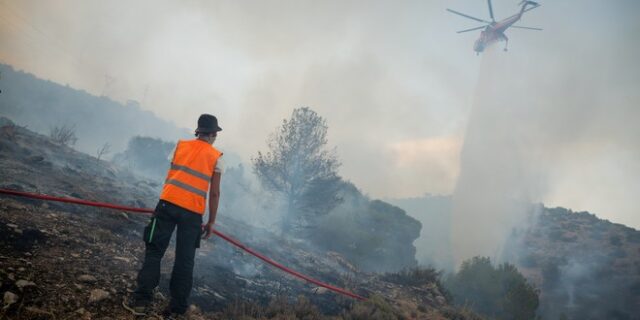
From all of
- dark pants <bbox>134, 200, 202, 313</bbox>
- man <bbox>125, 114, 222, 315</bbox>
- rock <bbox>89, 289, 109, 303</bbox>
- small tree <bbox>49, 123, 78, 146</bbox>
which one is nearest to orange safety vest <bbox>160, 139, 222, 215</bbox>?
man <bbox>125, 114, 222, 315</bbox>

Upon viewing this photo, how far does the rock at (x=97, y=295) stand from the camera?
3.09 m

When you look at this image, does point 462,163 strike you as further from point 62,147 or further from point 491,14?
point 62,147

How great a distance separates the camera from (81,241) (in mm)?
4730

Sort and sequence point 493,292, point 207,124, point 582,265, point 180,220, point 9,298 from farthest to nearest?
point 582,265 < point 493,292 < point 207,124 < point 180,220 < point 9,298

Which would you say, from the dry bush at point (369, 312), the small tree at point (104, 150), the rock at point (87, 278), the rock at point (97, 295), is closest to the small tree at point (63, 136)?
the small tree at point (104, 150)

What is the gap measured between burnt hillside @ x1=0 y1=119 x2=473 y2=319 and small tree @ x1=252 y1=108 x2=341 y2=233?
8.36m

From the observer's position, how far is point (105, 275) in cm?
381

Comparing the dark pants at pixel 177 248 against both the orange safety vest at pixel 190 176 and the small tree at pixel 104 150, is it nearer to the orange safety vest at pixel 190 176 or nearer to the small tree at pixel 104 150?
the orange safety vest at pixel 190 176

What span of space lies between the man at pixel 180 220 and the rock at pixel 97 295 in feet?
0.89

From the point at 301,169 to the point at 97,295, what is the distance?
1595cm

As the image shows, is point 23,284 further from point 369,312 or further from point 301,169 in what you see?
point 301,169

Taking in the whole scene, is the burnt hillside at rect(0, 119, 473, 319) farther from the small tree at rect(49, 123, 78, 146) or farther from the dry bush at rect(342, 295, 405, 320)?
the small tree at rect(49, 123, 78, 146)

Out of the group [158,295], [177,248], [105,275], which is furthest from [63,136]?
[177,248]

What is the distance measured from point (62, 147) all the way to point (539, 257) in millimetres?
45372
